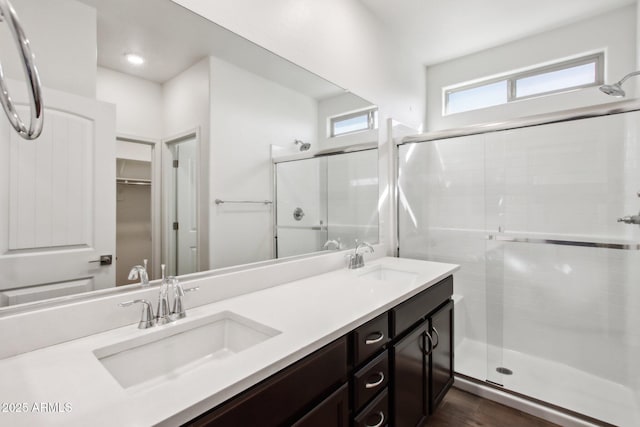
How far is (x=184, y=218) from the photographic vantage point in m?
1.22

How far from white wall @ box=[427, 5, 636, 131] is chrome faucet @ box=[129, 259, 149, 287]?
120 inches

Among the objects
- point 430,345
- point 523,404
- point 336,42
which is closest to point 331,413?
point 430,345

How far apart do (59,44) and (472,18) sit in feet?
8.86

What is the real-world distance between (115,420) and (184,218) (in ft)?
2.51

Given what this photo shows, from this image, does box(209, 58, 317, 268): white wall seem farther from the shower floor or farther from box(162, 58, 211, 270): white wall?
the shower floor

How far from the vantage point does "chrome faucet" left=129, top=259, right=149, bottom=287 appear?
3.39ft

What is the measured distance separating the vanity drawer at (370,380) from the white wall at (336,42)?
1.52 meters

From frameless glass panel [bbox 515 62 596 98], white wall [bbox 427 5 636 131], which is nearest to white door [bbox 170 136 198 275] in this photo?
white wall [bbox 427 5 636 131]

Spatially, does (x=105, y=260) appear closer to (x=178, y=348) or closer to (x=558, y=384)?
(x=178, y=348)

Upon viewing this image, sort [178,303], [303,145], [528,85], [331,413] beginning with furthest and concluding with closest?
[528,85] → [303,145] → [178,303] → [331,413]

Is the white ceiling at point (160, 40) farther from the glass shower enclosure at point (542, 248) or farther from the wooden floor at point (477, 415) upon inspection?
the wooden floor at point (477, 415)

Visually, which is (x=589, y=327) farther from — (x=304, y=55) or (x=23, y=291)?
(x=23, y=291)

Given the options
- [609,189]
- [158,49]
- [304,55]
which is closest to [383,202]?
[304,55]

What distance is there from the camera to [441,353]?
1.78 metres
